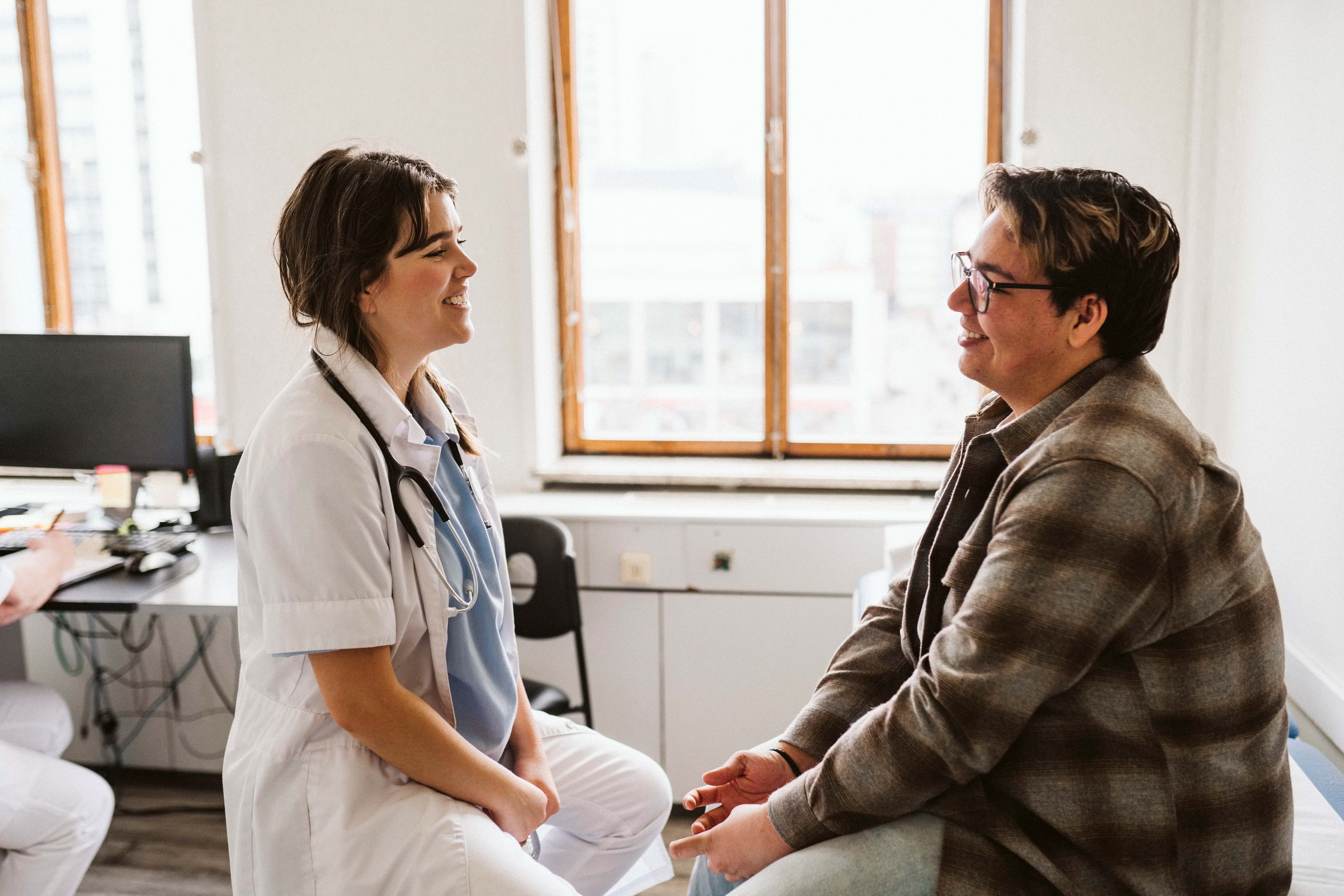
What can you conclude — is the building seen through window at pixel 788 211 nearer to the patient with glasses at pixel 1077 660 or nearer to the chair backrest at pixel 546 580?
the chair backrest at pixel 546 580

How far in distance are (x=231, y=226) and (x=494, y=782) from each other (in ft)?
6.93

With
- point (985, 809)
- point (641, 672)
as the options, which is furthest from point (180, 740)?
point (985, 809)

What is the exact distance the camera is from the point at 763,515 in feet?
8.30

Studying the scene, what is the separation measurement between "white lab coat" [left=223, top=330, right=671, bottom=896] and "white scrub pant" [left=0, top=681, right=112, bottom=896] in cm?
72

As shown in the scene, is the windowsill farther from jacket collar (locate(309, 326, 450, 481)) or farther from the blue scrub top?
jacket collar (locate(309, 326, 450, 481))

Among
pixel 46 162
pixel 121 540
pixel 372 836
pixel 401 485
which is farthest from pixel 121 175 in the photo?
pixel 372 836

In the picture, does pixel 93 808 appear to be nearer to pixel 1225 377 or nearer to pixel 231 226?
pixel 231 226

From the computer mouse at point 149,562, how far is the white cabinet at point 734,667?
1160 millimetres

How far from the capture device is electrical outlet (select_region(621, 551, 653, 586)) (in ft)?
8.51

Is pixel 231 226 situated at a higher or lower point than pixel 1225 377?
higher

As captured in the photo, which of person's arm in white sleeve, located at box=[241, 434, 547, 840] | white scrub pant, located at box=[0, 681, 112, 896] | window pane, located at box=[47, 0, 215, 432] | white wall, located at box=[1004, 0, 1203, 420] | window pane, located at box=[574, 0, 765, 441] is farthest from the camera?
window pane, located at box=[47, 0, 215, 432]

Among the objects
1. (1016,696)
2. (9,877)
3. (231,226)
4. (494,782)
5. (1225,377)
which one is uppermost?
(231,226)

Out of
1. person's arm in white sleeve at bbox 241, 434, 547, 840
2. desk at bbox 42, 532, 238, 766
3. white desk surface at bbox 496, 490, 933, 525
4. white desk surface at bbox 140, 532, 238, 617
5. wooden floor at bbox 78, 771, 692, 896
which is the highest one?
person's arm in white sleeve at bbox 241, 434, 547, 840

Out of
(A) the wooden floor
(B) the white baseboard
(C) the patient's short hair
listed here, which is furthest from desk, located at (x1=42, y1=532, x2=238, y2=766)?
(B) the white baseboard
